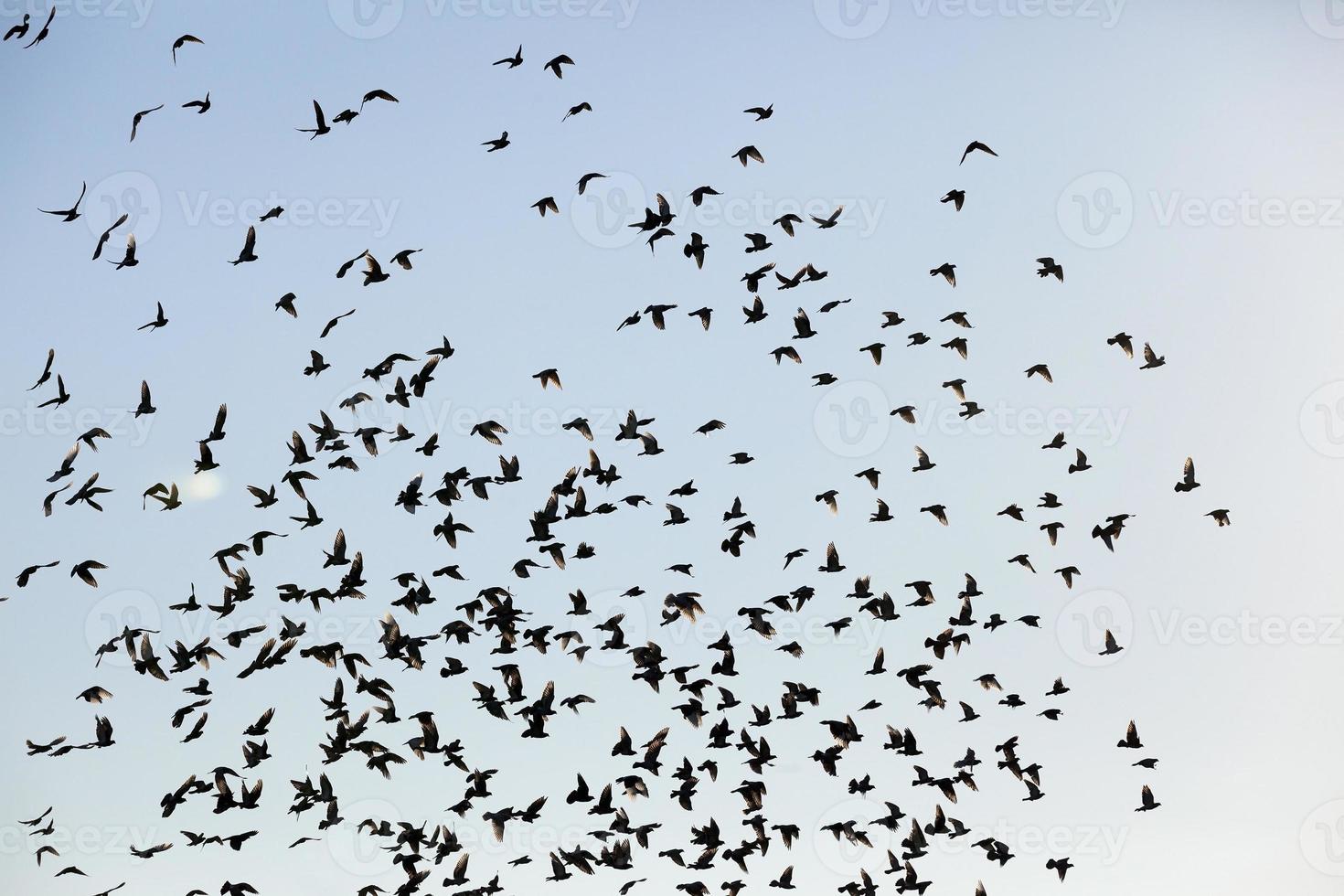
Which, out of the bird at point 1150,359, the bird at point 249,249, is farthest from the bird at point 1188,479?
the bird at point 249,249

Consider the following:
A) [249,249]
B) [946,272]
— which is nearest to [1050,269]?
[946,272]

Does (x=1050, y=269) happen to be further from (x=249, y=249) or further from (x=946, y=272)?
(x=249, y=249)

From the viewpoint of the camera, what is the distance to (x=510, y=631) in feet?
83.0

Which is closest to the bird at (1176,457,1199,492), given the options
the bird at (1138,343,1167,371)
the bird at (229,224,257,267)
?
the bird at (1138,343,1167,371)

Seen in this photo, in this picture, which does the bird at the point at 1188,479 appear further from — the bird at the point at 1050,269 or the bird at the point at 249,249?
the bird at the point at 249,249

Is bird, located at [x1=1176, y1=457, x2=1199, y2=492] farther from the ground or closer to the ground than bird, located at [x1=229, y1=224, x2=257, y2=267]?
closer to the ground

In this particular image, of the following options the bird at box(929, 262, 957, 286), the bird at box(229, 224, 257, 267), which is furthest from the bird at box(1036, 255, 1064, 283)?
the bird at box(229, 224, 257, 267)

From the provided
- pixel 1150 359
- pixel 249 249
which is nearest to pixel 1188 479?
pixel 1150 359

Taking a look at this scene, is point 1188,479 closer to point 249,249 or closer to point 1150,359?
point 1150,359

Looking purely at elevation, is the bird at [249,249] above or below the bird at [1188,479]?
above

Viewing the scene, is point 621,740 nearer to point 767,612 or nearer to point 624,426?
point 767,612

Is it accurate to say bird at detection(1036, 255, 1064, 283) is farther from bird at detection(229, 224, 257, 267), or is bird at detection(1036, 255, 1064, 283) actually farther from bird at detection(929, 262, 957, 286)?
bird at detection(229, 224, 257, 267)

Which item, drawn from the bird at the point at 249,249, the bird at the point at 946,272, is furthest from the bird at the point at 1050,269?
the bird at the point at 249,249

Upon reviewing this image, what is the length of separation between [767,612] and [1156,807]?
1028 centimetres
